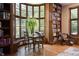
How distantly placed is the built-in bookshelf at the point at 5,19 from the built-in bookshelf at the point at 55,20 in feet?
2.34

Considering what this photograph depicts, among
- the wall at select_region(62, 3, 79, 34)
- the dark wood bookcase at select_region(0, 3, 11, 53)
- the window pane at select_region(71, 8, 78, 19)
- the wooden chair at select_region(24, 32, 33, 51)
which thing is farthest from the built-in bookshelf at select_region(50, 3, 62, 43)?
the dark wood bookcase at select_region(0, 3, 11, 53)

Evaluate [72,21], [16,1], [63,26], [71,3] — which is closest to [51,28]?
[63,26]

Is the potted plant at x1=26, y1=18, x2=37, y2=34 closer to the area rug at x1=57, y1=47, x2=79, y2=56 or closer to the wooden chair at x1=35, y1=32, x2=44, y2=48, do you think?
the wooden chair at x1=35, y1=32, x2=44, y2=48

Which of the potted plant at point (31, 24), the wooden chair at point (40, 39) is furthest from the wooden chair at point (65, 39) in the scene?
the potted plant at point (31, 24)

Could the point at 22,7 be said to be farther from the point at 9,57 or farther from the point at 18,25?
the point at 9,57

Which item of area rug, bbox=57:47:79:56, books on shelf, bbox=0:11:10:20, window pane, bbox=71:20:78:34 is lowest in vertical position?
area rug, bbox=57:47:79:56

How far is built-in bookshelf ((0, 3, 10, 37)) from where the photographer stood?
248cm

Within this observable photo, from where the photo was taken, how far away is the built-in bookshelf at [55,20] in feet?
8.22

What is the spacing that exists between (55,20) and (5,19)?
83 cm

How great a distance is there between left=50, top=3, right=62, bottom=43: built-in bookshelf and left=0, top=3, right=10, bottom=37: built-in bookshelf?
0.71 m

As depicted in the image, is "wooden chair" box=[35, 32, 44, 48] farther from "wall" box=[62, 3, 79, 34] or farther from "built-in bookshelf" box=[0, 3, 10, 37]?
"built-in bookshelf" box=[0, 3, 10, 37]

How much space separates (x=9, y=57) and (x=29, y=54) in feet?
1.13

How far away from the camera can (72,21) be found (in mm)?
2523

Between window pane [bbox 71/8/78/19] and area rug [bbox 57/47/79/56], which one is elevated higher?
window pane [bbox 71/8/78/19]
